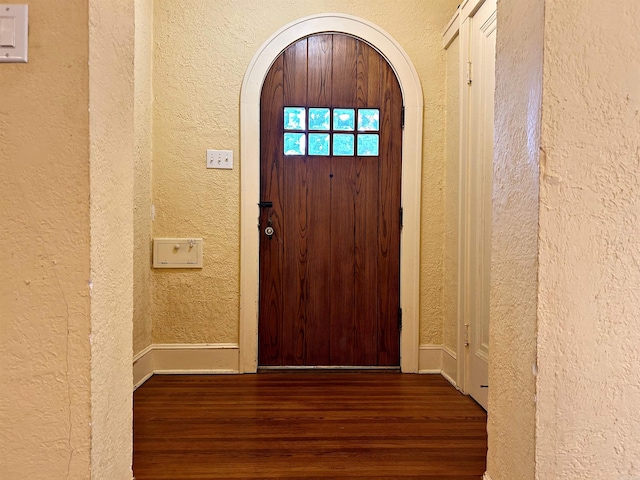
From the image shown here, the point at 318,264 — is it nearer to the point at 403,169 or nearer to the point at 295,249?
the point at 295,249

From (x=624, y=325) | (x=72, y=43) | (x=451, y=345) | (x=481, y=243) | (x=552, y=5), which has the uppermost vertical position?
(x=552, y=5)

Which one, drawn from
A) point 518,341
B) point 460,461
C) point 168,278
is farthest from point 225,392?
point 518,341

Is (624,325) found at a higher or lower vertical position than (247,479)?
higher

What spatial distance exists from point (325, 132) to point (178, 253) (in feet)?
3.72

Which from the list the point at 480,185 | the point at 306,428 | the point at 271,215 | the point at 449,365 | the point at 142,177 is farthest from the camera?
the point at 271,215

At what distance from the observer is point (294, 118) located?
2.86m

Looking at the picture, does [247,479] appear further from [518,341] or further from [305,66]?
[305,66]

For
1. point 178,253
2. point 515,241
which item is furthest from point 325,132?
point 515,241

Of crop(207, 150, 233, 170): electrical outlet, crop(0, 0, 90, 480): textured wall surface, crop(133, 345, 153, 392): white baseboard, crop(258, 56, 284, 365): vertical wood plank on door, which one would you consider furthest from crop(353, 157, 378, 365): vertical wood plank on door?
crop(0, 0, 90, 480): textured wall surface

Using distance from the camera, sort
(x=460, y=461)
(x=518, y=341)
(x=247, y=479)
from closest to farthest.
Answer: (x=518, y=341)
(x=247, y=479)
(x=460, y=461)

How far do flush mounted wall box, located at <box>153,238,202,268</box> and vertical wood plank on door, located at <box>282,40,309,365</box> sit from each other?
1.72 feet

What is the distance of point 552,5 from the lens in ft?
3.58

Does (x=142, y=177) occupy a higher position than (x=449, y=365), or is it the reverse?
(x=142, y=177)

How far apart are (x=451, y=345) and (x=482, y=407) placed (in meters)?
0.51
